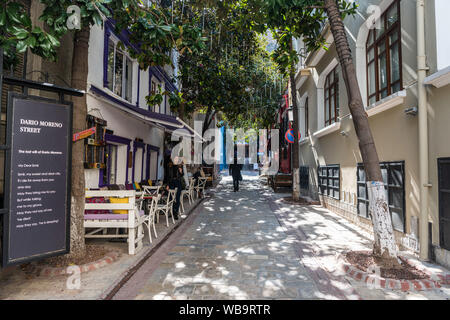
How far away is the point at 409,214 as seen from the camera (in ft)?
17.8

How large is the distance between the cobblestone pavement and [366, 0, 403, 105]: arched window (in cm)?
359

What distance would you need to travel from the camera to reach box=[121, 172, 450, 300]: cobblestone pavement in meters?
3.77

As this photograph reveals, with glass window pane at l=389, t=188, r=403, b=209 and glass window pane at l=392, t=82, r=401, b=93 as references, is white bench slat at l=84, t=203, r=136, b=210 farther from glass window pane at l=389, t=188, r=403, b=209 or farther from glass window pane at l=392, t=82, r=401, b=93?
glass window pane at l=392, t=82, r=401, b=93

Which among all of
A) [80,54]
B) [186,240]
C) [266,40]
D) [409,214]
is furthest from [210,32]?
[409,214]

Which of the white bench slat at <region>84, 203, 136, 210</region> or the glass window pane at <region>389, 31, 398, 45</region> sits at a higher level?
the glass window pane at <region>389, 31, 398, 45</region>

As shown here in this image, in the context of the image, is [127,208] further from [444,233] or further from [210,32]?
[210,32]

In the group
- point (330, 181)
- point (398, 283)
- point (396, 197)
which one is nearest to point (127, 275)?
point (398, 283)

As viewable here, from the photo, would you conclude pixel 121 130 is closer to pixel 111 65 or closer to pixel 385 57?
pixel 111 65

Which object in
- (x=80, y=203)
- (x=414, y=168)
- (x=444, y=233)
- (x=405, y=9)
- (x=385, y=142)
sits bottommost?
(x=444, y=233)

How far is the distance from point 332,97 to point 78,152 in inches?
356

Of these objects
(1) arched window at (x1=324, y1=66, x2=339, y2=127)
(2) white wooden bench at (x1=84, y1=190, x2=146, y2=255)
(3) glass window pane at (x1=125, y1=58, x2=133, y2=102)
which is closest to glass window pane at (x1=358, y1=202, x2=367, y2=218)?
(1) arched window at (x1=324, y1=66, x2=339, y2=127)

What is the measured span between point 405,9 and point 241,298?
6199 millimetres

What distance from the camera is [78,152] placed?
472 centimetres

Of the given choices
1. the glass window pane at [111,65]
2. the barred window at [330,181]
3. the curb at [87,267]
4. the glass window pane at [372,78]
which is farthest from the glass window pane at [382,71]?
the glass window pane at [111,65]
